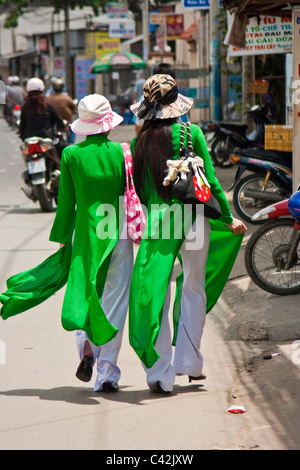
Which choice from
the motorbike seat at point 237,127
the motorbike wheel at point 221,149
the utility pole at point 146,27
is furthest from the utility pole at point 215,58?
the utility pole at point 146,27

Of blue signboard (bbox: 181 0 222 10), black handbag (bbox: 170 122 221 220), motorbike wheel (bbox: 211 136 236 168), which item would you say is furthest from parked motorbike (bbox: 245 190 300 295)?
blue signboard (bbox: 181 0 222 10)

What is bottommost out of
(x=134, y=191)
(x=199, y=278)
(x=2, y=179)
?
(x=2, y=179)

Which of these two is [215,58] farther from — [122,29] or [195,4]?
[122,29]

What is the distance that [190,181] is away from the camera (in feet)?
16.4

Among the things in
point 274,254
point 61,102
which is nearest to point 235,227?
point 274,254

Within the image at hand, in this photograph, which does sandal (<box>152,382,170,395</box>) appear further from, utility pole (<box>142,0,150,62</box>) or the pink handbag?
utility pole (<box>142,0,150,62</box>)

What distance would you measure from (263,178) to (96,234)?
6.22 metres

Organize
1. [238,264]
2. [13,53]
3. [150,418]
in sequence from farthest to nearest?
[13,53], [238,264], [150,418]

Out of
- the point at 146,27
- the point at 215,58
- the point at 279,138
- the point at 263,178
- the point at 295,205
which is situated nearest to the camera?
the point at 295,205

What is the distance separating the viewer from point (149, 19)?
31.2 meters

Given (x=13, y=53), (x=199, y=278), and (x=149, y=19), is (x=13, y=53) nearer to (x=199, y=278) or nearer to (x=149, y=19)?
(x=149, y=19)

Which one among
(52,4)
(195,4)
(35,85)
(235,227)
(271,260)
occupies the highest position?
(52,4)
